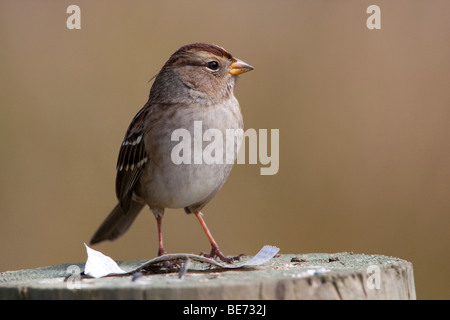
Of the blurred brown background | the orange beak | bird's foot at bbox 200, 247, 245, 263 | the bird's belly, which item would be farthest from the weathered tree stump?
the blurred brown background

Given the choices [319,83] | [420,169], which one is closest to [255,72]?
[319,83]

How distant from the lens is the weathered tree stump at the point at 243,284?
95.8 inches

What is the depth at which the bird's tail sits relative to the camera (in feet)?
16.1

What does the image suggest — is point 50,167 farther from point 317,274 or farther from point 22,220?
point 317,274

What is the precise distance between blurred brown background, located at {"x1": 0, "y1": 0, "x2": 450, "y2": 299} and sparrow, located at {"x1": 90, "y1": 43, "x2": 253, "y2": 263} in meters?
1.68

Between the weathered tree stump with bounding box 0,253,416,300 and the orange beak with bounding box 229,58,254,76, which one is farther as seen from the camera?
the orange beak with bounding box 229,58,254,76

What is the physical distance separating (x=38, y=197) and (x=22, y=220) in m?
0.27

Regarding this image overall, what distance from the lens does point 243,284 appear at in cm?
246

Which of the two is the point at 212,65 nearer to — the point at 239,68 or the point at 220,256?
the point at 239,68

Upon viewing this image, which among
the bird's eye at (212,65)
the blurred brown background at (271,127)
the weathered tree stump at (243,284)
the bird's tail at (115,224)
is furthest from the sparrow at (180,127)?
the blurred brown background at (271,127)

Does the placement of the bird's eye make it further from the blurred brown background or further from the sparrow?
the blurred brown background

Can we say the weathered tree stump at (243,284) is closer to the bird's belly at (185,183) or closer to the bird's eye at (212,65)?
the bird's belly at (185,183)

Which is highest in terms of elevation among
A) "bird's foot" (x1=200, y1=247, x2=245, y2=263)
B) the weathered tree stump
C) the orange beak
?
the orange beak

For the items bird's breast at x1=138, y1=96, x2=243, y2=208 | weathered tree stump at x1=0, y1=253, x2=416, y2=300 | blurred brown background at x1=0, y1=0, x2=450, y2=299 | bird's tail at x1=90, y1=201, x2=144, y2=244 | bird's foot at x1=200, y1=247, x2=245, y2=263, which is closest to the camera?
weathered tree stump at x1=0, y1=253, x2=416, y2=300
